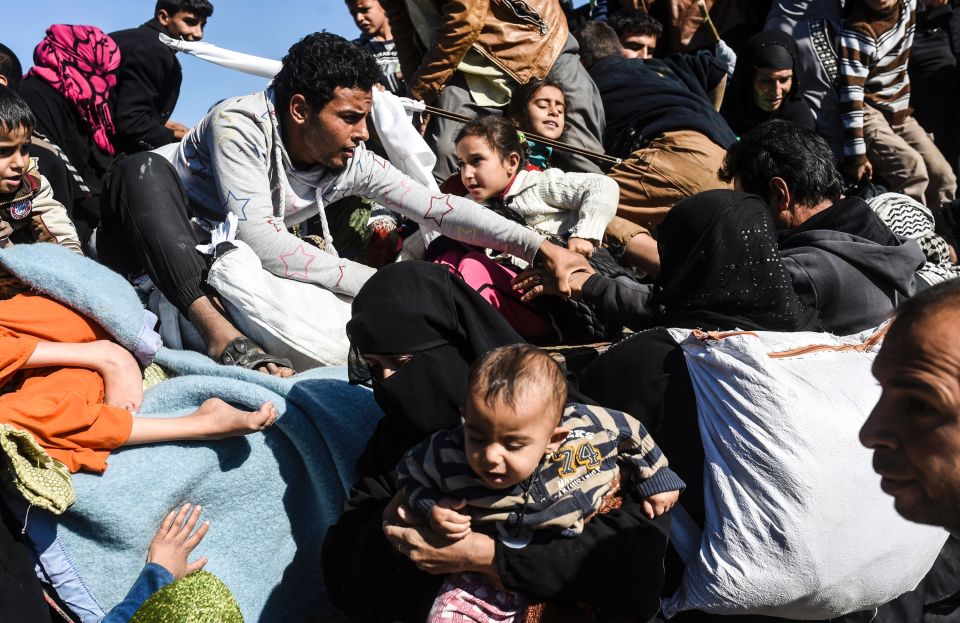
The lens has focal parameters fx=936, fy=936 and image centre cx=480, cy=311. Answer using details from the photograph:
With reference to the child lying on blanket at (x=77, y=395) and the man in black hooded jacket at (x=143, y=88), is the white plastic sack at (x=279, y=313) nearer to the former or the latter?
the child lying on blanket at (x=77, y=395)

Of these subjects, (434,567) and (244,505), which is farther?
(244,505)

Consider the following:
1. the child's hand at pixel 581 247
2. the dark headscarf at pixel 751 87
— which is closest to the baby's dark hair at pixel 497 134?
the child's hand at pixel 581 247

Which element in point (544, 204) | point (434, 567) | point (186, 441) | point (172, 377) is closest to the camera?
point (434, 567)

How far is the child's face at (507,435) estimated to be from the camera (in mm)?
2041

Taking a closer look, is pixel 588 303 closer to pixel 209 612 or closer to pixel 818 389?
pixel 818 389

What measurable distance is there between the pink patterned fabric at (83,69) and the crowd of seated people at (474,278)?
2 centimetres

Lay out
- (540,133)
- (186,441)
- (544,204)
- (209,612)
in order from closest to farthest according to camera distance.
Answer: (209,612) < (186,441) < (544,204) < (540,133)

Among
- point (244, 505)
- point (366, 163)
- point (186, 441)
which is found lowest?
point (244, 505)

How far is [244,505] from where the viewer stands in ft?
8.95

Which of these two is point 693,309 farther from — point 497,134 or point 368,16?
point 368,16

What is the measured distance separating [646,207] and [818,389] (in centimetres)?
248

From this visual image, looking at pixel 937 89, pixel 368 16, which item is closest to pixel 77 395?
pixel 368 16

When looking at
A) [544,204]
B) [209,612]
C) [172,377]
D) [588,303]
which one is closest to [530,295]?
[588,303]

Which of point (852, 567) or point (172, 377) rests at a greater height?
point (852, 567)
